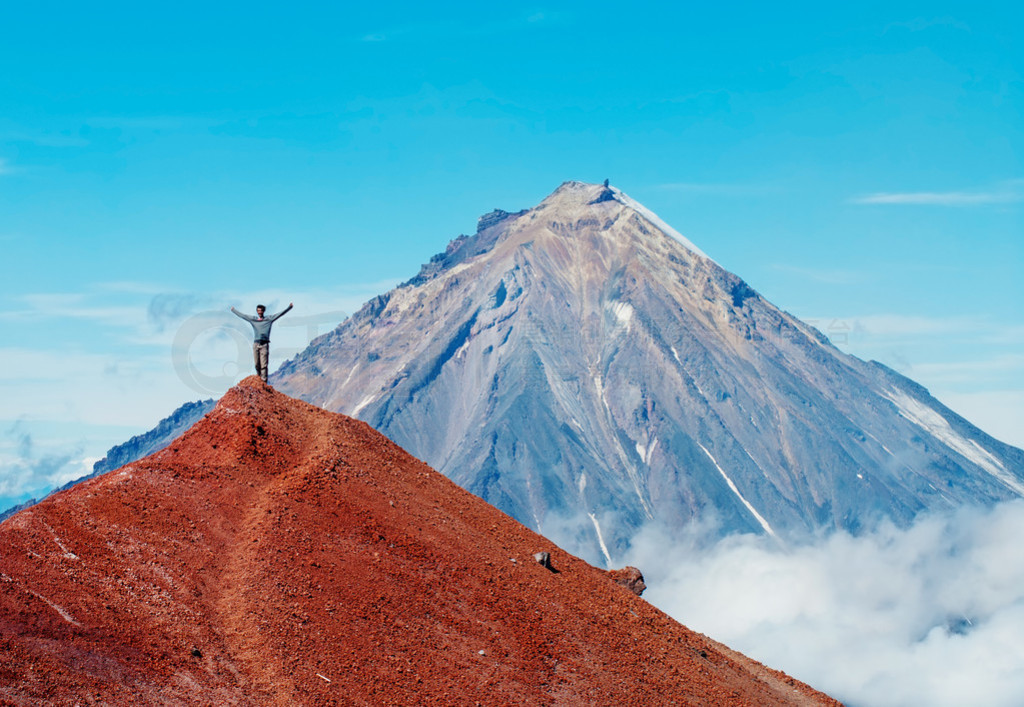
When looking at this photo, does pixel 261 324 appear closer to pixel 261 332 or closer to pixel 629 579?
pixel 261 332

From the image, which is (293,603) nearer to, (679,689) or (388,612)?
(388,612)

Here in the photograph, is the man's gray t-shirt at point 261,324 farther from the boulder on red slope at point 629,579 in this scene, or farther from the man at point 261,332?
the boulder on red slope at point 629,579

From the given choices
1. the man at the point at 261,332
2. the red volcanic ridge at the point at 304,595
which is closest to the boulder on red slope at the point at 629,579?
the red volcanic ridge at the point at 304,595

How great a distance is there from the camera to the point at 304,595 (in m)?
23.1

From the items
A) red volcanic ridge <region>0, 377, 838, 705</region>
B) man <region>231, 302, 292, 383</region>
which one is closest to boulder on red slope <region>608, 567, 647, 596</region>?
red volcanic ridge <region>0, 377, 838, 705</region>

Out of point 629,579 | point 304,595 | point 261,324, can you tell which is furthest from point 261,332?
point 629,579

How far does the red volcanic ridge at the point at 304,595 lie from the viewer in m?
19.8

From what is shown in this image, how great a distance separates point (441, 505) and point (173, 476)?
7.76 m

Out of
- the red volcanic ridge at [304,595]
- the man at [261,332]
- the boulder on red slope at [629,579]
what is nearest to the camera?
the red volcanic ridge at [304,595]

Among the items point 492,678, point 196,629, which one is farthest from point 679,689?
point 196,629

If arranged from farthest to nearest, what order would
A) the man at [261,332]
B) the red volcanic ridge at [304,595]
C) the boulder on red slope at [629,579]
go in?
the boulder on red slope at [629,579] < the man at [261,332] < the red volcanic ridge at [304,595]

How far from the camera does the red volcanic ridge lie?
19.8 meters

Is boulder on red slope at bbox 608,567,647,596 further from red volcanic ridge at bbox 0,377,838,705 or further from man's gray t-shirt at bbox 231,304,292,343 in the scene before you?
man's gray t-shirt at bbox 231,304,292,343

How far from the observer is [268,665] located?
21.0 metres
